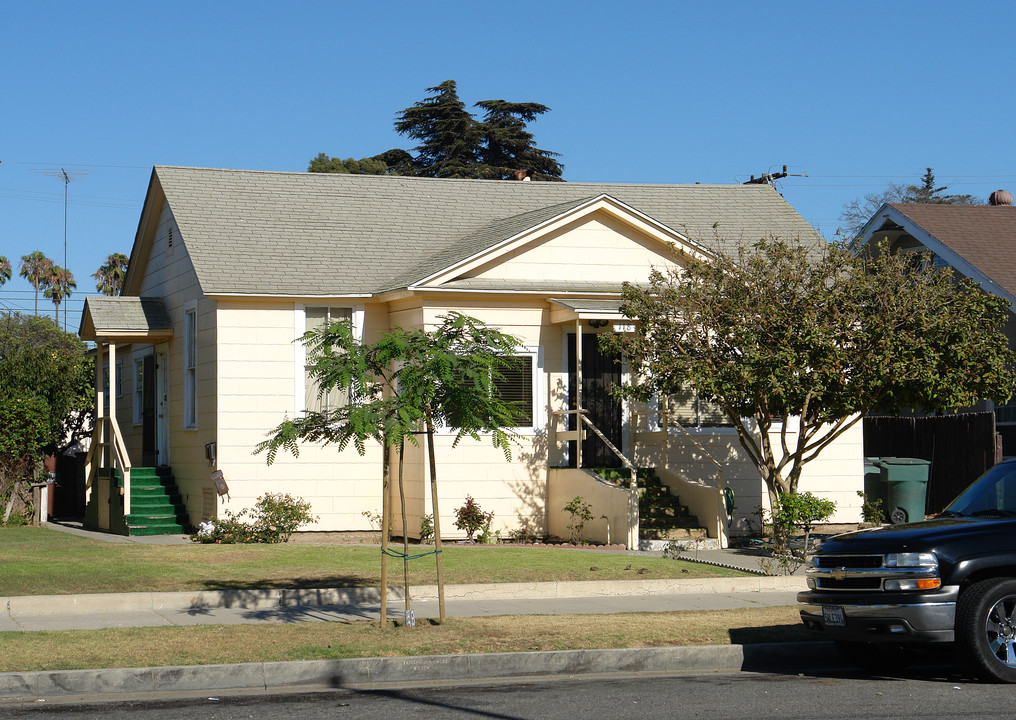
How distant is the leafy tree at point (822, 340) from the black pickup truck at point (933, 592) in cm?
632

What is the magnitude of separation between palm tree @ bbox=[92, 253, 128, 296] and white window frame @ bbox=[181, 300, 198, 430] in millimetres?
43118

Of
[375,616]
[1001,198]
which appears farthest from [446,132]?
[375,616]

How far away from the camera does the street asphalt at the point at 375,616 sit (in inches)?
351

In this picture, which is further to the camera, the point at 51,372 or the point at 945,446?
the point at 945,446

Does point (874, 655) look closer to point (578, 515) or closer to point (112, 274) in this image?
point (578, 515)

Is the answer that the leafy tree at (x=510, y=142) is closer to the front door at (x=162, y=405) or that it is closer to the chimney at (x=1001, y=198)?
the chimney at (x=1001, y=198)

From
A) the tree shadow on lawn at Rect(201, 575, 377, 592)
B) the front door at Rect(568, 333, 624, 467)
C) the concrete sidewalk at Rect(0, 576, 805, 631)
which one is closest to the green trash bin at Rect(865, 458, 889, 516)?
the front door at Rect(568, 333, 624, 467)

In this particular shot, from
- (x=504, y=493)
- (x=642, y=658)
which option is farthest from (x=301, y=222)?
(x=642, y=658)

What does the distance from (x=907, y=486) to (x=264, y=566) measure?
11564 mm

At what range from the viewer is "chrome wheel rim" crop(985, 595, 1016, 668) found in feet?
28.5

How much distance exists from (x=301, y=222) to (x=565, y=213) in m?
4.96

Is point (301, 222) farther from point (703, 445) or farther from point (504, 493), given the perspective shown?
point (703, 445)

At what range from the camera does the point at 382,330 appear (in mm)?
18750

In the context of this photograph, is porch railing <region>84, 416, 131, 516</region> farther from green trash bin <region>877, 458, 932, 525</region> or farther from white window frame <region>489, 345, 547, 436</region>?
green trash bin <region>877, 458, 932, 525</region>
